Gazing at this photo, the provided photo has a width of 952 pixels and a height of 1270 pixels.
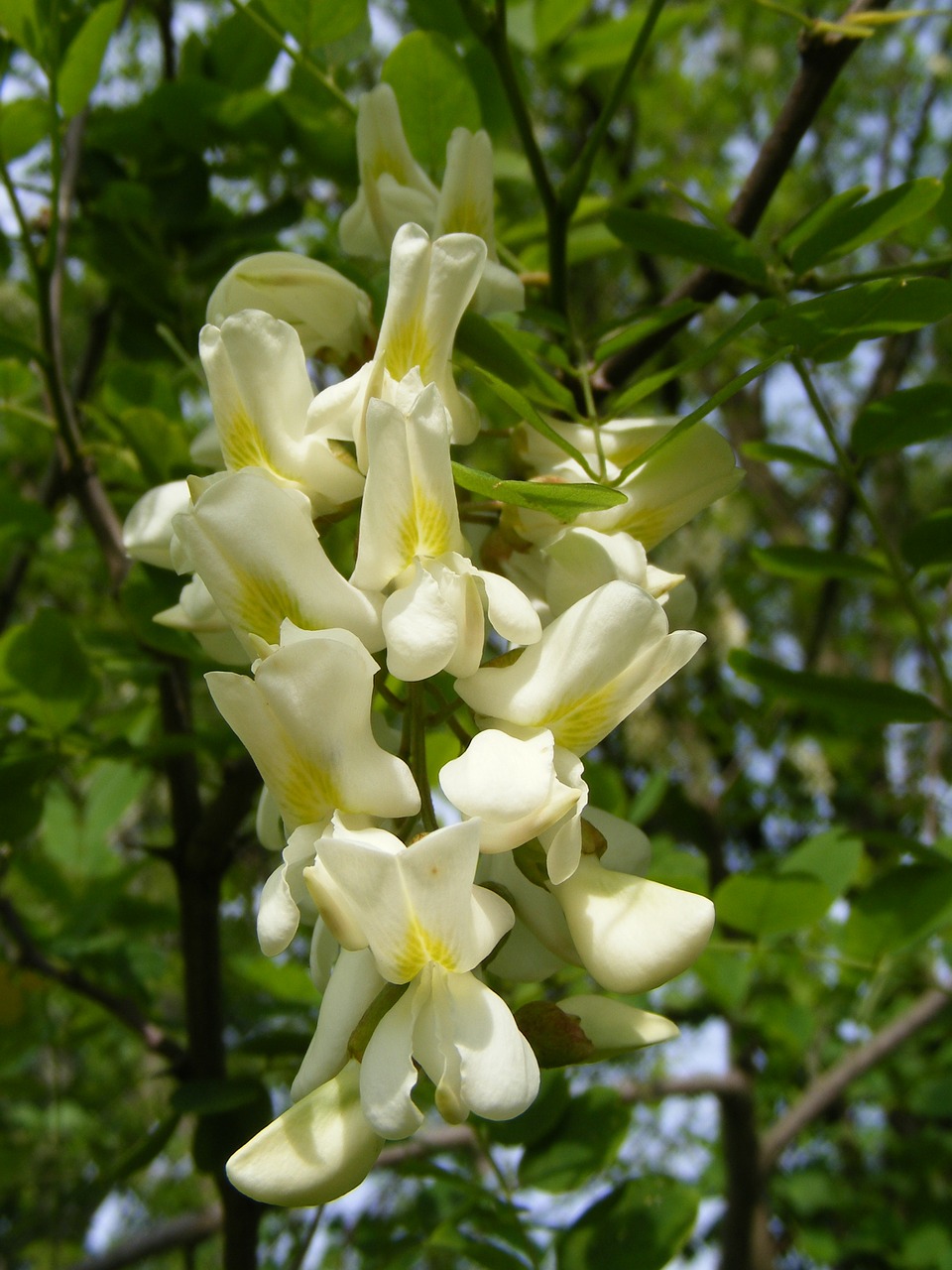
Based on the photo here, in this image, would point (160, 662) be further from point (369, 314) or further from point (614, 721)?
point (614, 721)

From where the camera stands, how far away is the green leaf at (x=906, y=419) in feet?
2.30

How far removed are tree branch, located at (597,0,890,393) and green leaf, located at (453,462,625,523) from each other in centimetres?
24

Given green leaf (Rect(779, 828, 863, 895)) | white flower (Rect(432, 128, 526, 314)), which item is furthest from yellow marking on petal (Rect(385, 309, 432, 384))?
green leaf (Rect(779, 828, 863, 895))

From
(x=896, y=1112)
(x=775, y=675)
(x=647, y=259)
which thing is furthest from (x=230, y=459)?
(x=896, y=1112)

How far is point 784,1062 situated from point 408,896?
1.62m

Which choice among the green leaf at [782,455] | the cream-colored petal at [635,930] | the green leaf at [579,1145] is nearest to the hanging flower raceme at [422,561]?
the cream-colored petal at [635,930]

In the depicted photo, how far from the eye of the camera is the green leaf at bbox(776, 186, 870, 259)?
0.64 m

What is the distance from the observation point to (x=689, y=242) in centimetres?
63

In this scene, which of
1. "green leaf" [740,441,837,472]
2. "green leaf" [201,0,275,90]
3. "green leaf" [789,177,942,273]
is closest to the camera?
"green leaf" [789,177,942,273]

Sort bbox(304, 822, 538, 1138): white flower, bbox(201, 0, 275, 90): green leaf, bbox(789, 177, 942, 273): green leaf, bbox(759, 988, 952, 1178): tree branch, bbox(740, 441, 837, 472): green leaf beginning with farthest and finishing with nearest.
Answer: bbox(759, 988, 952, 1178): tree branch < bbox(201, 0, 275, 90): green leaf < bbox(740, 441, 837, 472): green leaf < bbox(789, 177, 942, 273): green leaf < bbox(304, 822, 538, 1138): white flower

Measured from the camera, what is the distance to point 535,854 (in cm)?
46

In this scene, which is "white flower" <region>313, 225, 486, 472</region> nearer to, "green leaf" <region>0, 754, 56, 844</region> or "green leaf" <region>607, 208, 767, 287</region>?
"green leaf" <region>607, 208, 767, 287</region>

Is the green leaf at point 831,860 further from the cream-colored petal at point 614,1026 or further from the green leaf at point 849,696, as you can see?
the cream-colored petal at point 614,1026

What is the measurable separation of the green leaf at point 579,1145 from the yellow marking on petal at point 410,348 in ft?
1.98
